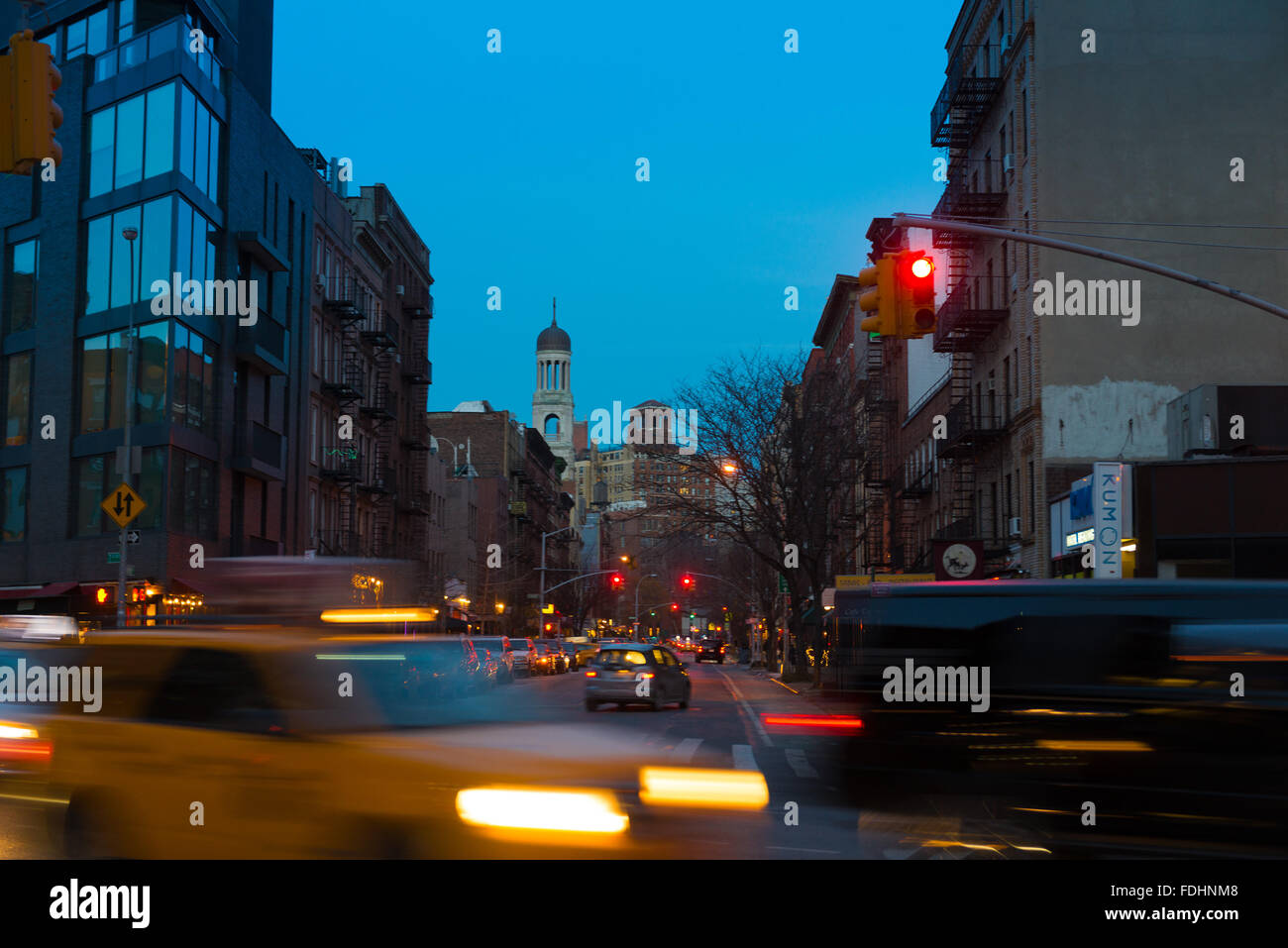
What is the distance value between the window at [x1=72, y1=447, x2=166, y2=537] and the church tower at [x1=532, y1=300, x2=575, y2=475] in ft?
480

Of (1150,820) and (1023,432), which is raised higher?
(1023,432)

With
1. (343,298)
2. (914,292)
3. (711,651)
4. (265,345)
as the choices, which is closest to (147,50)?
(265,345)

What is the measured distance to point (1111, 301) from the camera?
1395 inches

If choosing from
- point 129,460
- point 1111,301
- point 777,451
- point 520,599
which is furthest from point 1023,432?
point 520,599

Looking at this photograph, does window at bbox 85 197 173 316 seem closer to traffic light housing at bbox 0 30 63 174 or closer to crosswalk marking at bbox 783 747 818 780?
crosswalk marking at bbox 783 747 818 780

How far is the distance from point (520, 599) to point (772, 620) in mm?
26731

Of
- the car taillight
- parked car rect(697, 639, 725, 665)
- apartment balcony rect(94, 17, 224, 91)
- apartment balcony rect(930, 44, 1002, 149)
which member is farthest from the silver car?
parked car rect(697, 639, 725, 665)

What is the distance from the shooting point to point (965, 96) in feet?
132

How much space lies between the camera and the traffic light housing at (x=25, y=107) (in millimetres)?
9641

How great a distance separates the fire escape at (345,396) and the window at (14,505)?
12.7 m

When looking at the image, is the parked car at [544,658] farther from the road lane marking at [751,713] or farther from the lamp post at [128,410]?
the lamp post at [128,410]

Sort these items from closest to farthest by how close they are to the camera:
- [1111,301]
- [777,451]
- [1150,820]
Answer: [1150,820] → [1111,301] → [777,451]

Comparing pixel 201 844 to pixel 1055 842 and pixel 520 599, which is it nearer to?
pixel 1055 842

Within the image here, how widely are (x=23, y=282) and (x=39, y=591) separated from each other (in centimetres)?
953
